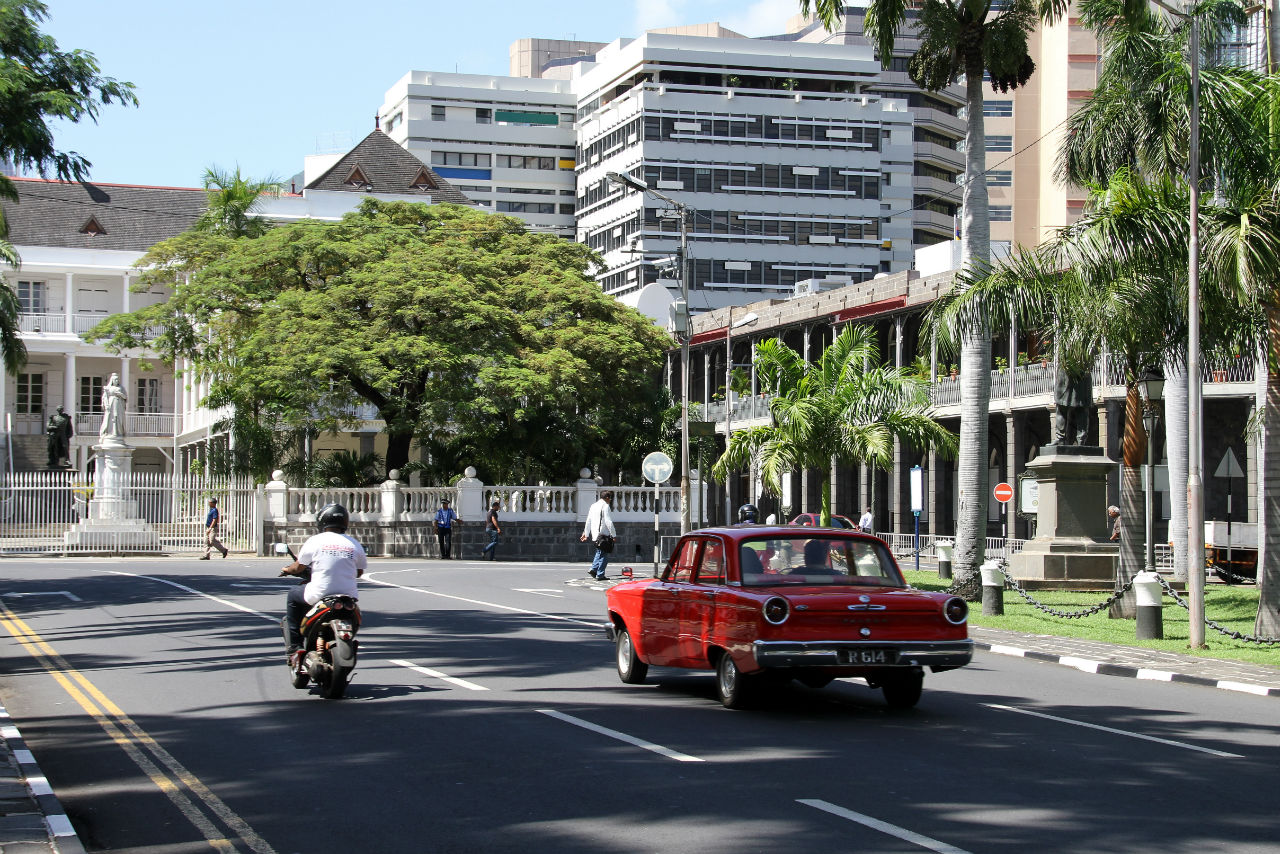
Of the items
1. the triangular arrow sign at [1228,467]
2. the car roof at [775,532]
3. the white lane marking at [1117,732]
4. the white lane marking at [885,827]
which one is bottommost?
the white lane marking at [1117,732]

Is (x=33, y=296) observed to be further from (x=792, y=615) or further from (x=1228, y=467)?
(x=792, y=615)

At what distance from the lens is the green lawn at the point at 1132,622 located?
17500mm

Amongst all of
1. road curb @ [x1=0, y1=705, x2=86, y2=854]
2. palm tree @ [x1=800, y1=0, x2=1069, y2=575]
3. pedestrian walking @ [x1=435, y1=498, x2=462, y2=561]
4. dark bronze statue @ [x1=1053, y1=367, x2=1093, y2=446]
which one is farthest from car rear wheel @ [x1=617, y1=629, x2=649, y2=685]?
pedestrian walking @ [x1=435, y1=498, x2=462, y2=561]

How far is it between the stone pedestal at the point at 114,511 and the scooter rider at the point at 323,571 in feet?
107

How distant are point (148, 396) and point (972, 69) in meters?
52.5

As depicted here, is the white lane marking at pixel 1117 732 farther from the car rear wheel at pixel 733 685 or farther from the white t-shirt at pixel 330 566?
the white t-shirt at pixel 330 566

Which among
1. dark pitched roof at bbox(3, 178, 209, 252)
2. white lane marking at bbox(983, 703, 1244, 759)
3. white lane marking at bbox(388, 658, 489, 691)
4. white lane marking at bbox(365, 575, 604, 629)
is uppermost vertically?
dark pitched roof at bbox(3, 178, 209, 252)

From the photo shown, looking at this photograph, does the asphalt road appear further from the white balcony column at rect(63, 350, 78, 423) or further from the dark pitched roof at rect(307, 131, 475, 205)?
the dark pitched roof at rect(307, 131, 475, 205)

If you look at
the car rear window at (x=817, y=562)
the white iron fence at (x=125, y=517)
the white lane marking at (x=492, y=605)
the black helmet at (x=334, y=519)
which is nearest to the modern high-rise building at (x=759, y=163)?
the white iron fence at (x=125, y=517)

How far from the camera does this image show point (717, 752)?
31.3 feet

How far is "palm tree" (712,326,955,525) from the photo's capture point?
30297 millimetres

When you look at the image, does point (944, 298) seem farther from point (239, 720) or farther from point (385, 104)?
point (385, 104)

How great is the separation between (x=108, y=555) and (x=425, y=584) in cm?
1677

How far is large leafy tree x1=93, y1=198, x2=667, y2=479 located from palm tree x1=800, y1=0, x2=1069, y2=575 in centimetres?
1819
